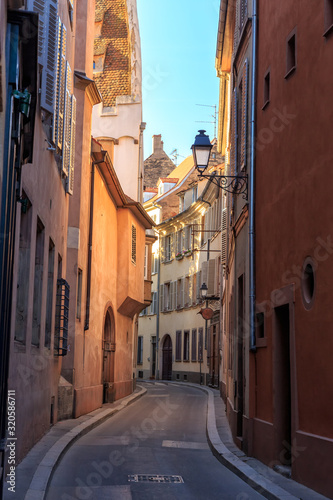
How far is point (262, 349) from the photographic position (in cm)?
1149

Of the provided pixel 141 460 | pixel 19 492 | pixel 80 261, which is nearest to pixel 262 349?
pixel 141 460

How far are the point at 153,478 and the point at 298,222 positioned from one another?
380cm

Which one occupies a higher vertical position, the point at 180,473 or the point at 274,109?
the point at 274,109

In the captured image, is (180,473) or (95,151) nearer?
(180,473)

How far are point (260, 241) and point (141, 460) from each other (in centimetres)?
378

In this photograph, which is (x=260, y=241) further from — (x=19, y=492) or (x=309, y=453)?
(x=19, y=492)

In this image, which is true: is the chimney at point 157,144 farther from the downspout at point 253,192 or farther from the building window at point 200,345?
the downspout at point 253,192

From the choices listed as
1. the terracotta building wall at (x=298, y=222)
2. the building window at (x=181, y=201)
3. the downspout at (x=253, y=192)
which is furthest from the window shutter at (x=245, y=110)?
the building window at (x=181, y=201)

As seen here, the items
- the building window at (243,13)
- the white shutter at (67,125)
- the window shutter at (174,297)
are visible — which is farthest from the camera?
the window shutter at (174,297)

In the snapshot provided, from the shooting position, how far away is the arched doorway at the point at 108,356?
23609 mm

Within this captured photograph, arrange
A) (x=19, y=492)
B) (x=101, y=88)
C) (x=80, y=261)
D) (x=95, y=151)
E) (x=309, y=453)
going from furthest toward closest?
(x=101, y=88)
(x=95, y=151)
(x=80, y=261)
(x=309, y=453)
(x=19, y=492)

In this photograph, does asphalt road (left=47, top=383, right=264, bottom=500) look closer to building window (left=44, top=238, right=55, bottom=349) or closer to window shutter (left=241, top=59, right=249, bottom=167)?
building window (left=44, top=238, right=55, bottom=349)

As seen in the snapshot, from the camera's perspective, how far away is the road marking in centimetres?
1345

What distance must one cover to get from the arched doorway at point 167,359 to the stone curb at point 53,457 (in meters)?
31.7
